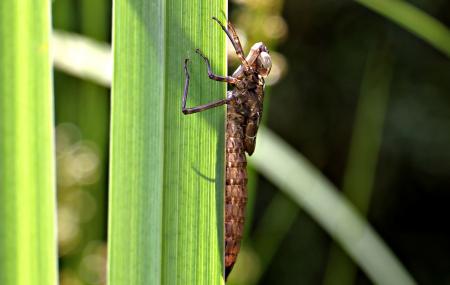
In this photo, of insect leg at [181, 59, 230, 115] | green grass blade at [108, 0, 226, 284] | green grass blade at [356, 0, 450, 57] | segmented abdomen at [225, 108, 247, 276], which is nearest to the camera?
green grass blade at [108, 0, 226, 284]

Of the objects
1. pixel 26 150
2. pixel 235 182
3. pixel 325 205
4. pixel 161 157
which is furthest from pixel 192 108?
pixel 325 205

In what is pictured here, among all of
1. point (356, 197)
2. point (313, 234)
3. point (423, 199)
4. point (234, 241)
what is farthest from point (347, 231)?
point (423, 199)

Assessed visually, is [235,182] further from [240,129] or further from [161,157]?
[161,157]

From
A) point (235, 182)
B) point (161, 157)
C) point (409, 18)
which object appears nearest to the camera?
point (161, 157)

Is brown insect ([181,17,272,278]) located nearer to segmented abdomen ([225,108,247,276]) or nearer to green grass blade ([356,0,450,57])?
segmented abdomen ([225,108,247,276])

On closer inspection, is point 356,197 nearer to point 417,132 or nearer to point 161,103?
point 417,132

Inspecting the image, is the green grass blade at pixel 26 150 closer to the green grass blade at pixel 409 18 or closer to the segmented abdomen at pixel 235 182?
the segmented abdomen at pixel 235 182

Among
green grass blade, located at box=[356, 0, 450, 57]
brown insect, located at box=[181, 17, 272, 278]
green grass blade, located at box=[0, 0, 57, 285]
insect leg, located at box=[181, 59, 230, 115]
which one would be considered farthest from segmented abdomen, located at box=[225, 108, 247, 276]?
green grass blade, located at box=[356, 0, 450, 57]

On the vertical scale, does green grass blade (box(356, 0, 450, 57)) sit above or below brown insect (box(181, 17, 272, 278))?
above
